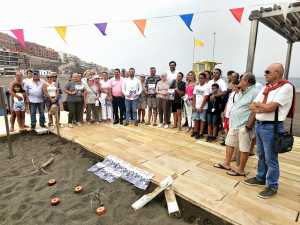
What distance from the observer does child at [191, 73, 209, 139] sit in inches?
185

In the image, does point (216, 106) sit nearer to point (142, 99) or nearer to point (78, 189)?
point (142, 99)

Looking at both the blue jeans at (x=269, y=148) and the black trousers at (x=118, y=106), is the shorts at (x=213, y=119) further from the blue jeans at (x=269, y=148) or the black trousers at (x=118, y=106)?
the black trousers at (x=118, y=106)

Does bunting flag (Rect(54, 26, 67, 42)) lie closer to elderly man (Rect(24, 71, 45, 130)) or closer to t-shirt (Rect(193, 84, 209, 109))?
elderly man (Rect(24, 71, 45, 130))

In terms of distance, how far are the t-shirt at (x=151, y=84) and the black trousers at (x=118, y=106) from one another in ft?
2.98

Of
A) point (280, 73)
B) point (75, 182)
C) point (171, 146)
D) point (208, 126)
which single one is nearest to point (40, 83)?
point (75, 182)

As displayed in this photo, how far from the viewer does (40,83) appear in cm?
562

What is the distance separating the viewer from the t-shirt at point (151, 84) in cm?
596

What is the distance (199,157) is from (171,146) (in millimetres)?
780

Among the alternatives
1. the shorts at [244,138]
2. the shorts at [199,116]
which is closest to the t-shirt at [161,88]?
the shorts at [199,116]

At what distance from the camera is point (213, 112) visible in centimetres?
452

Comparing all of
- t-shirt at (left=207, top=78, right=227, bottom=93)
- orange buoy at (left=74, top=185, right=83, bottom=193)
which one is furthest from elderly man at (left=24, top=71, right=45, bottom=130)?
t-shirt at (left=207, top=78, right=227, bottom=93)

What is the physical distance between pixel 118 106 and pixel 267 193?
189 inches

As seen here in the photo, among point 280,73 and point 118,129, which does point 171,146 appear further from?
point 280,73

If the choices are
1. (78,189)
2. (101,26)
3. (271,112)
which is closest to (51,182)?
(78,189)
